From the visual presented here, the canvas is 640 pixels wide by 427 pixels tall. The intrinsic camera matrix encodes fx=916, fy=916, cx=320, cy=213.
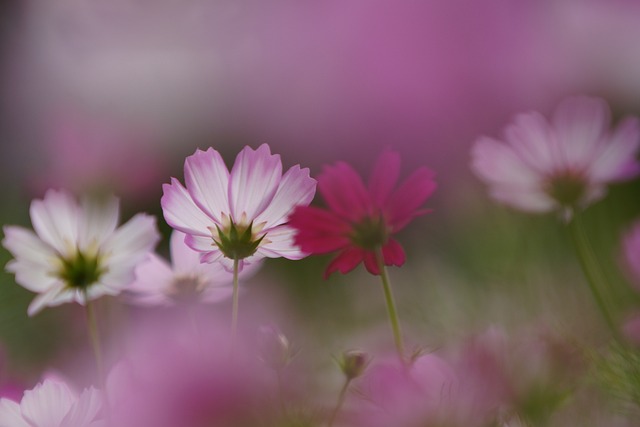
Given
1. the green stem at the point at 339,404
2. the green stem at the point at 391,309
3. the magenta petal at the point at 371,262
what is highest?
the magenta petal at the point at 371,262

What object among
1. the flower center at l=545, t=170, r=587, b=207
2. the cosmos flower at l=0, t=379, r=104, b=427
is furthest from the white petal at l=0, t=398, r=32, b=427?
the flower center at l=545, t=170, r=587, b=207

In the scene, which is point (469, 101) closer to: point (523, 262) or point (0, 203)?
point (523, 262)

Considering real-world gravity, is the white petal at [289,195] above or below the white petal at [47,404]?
above

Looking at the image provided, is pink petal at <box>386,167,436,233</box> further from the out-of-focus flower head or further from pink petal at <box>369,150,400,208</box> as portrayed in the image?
the out-of-focus flower head

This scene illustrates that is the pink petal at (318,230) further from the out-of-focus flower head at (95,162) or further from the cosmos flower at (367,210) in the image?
the out-of-focus flower head at (95,162)

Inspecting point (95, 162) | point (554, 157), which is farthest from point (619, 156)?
point (95, 162)

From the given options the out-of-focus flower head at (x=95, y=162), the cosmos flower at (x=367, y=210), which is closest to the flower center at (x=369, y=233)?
the cosmos flower at (x=367, y=210)
